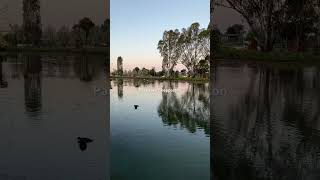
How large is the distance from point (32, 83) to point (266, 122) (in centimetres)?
1651

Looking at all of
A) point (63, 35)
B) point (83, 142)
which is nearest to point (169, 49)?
point (63, 35)

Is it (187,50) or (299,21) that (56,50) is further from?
(187,50)

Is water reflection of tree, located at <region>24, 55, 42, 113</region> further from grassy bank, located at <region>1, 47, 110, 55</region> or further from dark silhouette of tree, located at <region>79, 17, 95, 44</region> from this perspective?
dark silhouette of tree, located at <region>79, 17, 95, 44</region>

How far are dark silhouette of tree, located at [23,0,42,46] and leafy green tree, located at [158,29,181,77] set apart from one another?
691 inches

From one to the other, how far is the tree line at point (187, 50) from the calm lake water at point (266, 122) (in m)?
15.2

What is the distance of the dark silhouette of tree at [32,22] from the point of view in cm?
2473

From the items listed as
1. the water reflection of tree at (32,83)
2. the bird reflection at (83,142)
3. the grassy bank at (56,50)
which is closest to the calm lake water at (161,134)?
the bird reflection at (83,142)

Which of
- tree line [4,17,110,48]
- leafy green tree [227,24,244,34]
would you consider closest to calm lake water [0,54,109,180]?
tree line [4,17,110,48]

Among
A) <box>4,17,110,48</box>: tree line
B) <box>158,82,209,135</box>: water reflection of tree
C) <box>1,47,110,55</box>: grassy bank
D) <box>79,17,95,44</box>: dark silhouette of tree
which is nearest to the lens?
<box>79,17,95,44</box>: dark silhouette of tree

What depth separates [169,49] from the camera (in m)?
41.7

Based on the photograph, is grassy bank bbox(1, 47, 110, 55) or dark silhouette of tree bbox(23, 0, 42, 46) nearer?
dark silhouette of tree bbox(23, 0, 42, 46)

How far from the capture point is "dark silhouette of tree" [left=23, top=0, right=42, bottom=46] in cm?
2473

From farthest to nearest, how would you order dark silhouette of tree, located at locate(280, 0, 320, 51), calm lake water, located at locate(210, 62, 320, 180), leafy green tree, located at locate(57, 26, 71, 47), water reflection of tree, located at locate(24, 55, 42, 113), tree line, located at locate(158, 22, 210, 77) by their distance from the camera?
tree line, located at locate(158, 22, 210, 77), water reflection of tree, located at locate(24, 55, 42, 113), leafy green tree, located at locate(57, 26, 71, 47), dark silhouette of tree, located at locate(280, 0, 320, 51), calm lake water, located at locate(210, 62, 320, 180)

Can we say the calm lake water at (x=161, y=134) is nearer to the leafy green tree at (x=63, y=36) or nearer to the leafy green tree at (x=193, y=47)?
the leafy green tree at (x=193, y=47)
